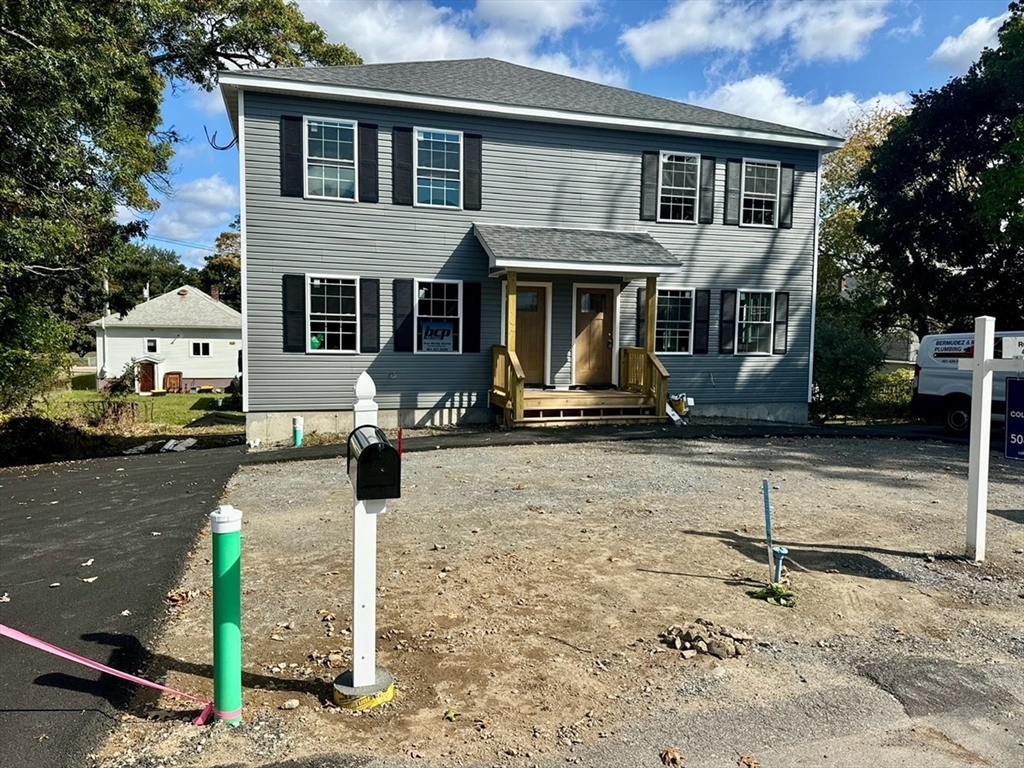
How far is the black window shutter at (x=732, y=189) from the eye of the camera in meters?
15.5

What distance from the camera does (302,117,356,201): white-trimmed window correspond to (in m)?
13.0

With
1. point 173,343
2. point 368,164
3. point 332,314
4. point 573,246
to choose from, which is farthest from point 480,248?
point 173,343

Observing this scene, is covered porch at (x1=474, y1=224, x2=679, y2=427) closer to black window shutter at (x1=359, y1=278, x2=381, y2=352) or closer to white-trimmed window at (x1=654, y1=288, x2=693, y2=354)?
white-trimmed window at (x1=654, y1=288, x2=693, y2=354)

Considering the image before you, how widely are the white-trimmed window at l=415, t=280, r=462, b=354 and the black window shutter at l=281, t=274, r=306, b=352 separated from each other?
2195 mm

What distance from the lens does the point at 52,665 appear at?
3.72 meters

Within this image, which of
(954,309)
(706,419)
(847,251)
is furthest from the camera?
(847,251)

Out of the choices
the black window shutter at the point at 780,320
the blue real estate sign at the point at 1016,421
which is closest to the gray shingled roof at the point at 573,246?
the black window shutter at the point at 780,320

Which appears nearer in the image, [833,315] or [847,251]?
[833,315]

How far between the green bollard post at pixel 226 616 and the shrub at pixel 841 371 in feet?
58.5

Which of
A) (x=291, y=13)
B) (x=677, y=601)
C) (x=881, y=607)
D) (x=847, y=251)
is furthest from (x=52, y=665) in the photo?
(x=847, y=251)

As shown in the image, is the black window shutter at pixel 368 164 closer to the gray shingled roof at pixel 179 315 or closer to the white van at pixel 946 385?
the white van at pixel 946 385

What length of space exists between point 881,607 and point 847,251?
87.4 ft

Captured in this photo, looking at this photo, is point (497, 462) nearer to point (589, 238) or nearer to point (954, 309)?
point (589, 238)

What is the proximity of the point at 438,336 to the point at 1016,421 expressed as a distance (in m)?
10.2
